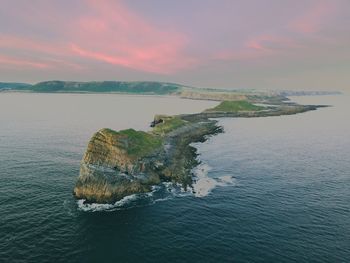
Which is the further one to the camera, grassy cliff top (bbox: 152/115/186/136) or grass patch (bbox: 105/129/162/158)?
grassy cliff top (bbox: 152/115/186/136)

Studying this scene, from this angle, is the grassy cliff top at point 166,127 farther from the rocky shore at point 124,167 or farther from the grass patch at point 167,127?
the rocky shore at point 124,167

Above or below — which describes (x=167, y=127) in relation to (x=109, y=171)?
above

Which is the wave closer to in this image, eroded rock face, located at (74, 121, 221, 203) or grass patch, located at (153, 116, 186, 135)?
eroded rock face, located at (74, 121, 221, 203)

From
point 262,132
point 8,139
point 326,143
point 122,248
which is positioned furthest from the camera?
point 262,132

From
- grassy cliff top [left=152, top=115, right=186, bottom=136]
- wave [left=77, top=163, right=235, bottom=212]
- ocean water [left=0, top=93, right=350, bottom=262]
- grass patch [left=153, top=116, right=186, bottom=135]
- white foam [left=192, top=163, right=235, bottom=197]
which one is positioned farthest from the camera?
grass patch [left=153, top=116, right=186, bottom=135]

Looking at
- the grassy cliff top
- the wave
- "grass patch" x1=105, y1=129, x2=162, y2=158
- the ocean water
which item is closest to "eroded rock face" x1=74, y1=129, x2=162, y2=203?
"grass patch" x1=105, y1=129, x2=162, y2=158

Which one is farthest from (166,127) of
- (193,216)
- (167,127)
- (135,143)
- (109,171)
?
(193,216)

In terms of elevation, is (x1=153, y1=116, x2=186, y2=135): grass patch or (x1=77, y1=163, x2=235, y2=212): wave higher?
(x1=153, y1=116, x2=186, y2=135): grass patch

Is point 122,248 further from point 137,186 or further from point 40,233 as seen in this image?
point 137,186

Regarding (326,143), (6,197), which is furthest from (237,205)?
(326,143)

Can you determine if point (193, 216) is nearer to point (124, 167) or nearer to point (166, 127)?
point (124, 167)

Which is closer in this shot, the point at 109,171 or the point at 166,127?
the point at 109,171
